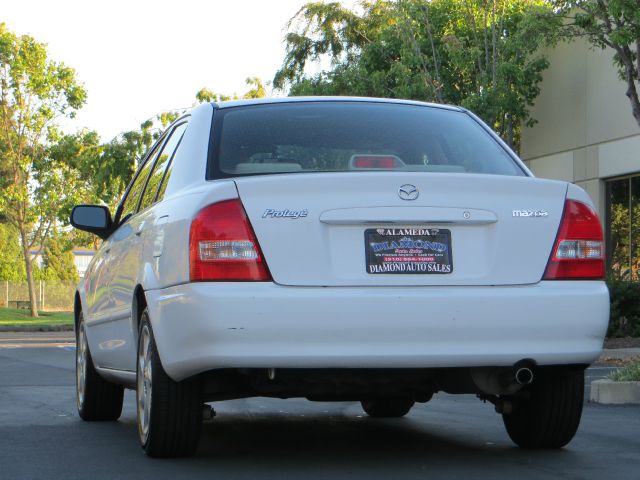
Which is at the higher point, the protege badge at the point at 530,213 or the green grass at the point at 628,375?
the protege badge at the point at 530,213

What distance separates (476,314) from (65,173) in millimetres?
42774

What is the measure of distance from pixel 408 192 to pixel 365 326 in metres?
0.64

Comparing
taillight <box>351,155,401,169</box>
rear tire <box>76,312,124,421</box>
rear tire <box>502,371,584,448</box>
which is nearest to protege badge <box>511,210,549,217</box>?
taillight <box>351,155,401,169</box>

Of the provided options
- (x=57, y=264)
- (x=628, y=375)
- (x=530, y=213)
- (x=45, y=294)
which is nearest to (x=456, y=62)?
(x=628, y=375)

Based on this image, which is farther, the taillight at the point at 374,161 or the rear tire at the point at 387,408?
the rear tire at the point at 387,408

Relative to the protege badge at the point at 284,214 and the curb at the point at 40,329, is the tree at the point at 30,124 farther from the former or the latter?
the protege badge at the point at 284,214

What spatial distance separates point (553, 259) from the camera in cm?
577

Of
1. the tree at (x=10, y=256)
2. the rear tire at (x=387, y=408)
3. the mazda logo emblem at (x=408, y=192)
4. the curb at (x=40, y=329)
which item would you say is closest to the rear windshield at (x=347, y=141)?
the mazda logo emblem at (x=408, y=192)

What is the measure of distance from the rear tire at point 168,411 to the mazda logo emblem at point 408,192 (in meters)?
1.28

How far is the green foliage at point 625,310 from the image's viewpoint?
21984mm

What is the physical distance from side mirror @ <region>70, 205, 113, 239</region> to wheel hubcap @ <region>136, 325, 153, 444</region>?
1511 mm

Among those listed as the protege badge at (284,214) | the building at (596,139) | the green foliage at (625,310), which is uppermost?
the building at (596,139)

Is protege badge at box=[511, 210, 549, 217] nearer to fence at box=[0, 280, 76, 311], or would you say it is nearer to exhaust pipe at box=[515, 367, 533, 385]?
exhaust pipe at box=[515, 367, 533, 385]

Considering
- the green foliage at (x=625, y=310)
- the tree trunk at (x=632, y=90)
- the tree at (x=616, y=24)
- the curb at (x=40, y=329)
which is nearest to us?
the tree at (x=616, y=24)
